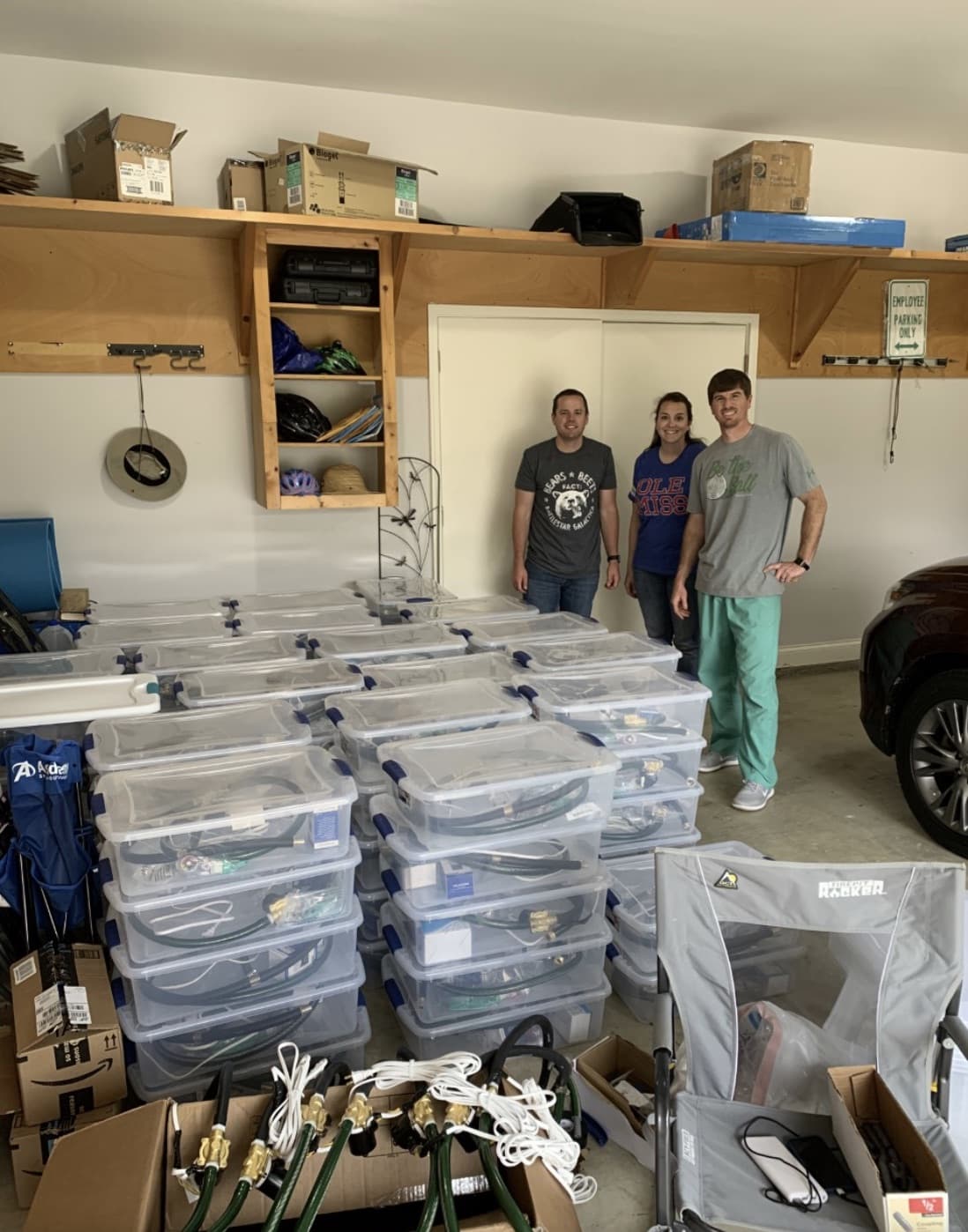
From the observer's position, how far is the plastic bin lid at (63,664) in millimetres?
2625

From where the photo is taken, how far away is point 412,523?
14.4 feet

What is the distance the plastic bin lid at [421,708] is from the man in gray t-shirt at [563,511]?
1.69 meters

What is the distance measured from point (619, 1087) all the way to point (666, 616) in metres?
2.44

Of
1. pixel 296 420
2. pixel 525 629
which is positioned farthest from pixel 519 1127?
pixel 296 420

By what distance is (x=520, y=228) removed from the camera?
429cm

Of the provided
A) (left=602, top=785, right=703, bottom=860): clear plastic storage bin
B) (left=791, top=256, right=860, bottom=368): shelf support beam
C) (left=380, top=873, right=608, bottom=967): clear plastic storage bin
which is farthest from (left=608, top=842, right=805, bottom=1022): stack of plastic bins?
(left=791, top=256, right=860, bottom=368): shelf support beam

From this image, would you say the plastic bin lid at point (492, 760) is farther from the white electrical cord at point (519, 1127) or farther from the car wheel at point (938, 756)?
the car wheel at point (938, 756)

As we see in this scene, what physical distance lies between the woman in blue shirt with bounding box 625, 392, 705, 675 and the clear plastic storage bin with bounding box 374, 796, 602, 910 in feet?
6.51

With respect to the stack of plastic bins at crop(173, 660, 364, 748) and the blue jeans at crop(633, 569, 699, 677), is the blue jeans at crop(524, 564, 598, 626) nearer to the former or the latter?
the blue jeans at crop(633, 569, 699, 677)

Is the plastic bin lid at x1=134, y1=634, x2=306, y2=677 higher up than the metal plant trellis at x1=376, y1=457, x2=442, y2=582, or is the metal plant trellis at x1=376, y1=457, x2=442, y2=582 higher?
the metal plant trellis at x1=376, y1=457, x2=442, y2=582

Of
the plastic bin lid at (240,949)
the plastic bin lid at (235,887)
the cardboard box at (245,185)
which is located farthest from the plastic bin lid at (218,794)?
the cardboard box at (245,185)

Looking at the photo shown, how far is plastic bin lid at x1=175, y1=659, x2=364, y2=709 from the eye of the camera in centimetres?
255

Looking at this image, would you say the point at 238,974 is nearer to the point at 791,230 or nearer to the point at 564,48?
the point at 564,48

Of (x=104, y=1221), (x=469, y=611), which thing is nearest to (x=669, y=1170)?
(x=104, y=1221)
